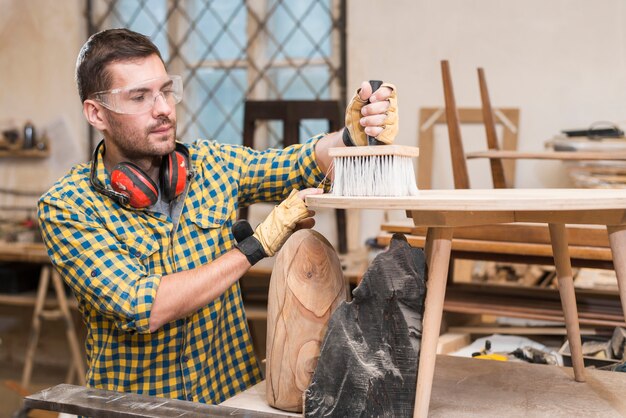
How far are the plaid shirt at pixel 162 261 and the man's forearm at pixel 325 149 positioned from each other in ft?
0.07

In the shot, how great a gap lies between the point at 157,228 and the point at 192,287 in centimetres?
27

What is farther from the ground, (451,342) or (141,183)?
(141,183)

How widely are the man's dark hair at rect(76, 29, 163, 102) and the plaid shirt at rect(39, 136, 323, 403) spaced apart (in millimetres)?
233

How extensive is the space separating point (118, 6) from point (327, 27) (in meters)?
1.71

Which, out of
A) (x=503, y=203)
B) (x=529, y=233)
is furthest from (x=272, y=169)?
(x=529, y=233)

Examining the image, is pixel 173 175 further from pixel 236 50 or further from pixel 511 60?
pixel 236 50

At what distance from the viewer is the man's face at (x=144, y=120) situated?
6.88 feet

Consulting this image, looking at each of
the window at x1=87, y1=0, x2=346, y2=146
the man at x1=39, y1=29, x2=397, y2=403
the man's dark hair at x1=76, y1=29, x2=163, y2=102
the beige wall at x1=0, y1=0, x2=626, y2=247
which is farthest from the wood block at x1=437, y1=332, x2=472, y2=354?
the window at x1=87, y1=0, x2=346, y2=146

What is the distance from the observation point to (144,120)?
2.09 meters

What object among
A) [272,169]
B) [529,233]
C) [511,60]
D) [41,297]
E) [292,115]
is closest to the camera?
[272,169]

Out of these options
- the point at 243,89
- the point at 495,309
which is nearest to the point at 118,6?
the point at 243,89

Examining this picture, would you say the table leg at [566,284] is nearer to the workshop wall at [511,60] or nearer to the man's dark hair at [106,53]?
the man's dark hair at [106,53]

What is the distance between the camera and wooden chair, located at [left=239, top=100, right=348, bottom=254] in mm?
4926

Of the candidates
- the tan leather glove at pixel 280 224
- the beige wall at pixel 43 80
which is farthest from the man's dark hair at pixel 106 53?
the beige wall at pixel 43 80
